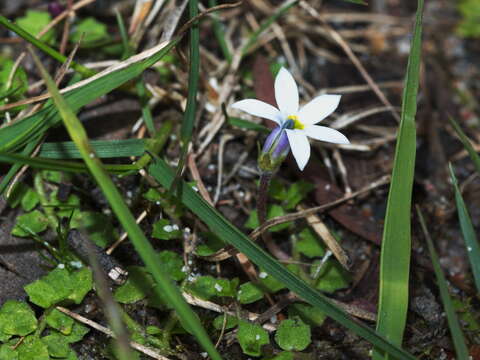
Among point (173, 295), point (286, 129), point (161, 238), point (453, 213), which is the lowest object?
point (453, 213)

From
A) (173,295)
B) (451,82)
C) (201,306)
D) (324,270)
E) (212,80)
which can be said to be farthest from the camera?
(451,82)

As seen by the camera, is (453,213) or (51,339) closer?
(51,339)

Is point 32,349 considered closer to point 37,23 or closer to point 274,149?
point 274,149

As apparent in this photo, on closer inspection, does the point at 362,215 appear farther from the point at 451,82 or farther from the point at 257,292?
the point at 451,82

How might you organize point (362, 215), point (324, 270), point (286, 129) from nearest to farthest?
point (286, 129) < point (324, 270) < point (362, 215)

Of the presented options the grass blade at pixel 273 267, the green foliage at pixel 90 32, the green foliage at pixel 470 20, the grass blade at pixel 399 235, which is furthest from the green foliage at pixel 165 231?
the green foliage at pixel 470 20

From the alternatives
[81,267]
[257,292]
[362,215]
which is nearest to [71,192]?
[81,267]

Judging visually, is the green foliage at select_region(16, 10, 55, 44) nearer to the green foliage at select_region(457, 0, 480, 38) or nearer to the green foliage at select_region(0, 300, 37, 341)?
the green foliage at select_region(0, 300, 37, 341)

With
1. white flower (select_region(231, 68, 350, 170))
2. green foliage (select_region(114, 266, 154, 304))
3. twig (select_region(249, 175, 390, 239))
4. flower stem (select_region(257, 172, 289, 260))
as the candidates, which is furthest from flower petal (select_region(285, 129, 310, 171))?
green foliage (select_region(114, 266, 154, 304))
